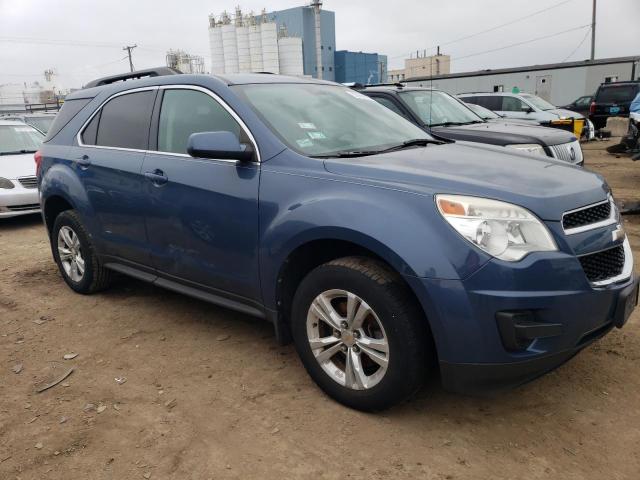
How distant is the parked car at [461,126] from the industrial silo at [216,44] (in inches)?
1672

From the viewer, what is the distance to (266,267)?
3057mm

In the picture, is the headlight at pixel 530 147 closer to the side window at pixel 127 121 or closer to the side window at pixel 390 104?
the side window at pixel 390 104

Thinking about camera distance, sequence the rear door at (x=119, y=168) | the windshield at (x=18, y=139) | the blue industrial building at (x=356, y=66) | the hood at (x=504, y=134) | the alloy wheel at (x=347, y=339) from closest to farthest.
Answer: the alloy wheel at (x=347, y=339) → the rear door at (x=119, y=168) → the hood at (x=504, y=134) → the windshield at (x=18, y=139) → the blue industrial building at (x=356, y=66)

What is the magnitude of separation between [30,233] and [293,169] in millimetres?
6357

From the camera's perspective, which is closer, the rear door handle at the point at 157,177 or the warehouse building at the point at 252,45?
the rear door handle at the point at 157,177

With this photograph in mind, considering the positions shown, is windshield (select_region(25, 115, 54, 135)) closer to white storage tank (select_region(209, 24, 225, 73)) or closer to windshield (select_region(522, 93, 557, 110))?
windshield (select_region(522, 93, 557, 110))

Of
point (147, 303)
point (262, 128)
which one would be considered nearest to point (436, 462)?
point (262, 128)

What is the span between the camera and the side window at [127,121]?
12.9ft

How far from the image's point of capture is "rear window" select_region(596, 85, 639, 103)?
18.7 metres

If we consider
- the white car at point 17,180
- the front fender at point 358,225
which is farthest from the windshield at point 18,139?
the front fender at point 358,225

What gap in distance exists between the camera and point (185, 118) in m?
3.67

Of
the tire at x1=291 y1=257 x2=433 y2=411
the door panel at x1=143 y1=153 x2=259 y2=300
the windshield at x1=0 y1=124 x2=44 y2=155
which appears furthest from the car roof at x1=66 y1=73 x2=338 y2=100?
the windshield at x1=0 y1=124 x2=44 y2=155

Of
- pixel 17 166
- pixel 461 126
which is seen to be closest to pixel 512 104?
pixel 461 126

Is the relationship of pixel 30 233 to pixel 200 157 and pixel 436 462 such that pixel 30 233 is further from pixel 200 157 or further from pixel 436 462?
pixel 436 462
